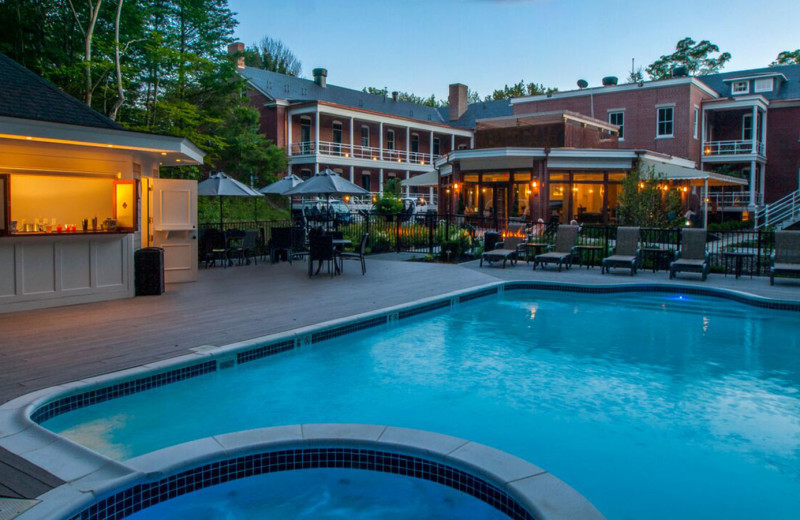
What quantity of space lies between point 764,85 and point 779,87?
3.04 feet

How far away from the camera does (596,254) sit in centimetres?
1520

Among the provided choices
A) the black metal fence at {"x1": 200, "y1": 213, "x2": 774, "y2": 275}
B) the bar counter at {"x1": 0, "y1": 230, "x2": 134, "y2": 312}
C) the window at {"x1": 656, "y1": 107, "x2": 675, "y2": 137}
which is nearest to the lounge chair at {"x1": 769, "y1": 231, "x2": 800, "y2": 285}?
the black metal fence at {"x1": 200, "y1": 213, "x2": 774, "y2": 275}

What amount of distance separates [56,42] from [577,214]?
21.4 m

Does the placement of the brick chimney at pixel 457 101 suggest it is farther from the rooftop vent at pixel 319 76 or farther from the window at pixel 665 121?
the window at pixel 665 121

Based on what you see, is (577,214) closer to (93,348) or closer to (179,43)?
(179,43)

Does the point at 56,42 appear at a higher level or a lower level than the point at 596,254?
higher

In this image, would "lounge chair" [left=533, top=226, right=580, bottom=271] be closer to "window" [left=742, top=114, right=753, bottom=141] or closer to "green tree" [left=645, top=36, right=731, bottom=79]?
"window" [left=742, top=114, right=753, bottom=141]

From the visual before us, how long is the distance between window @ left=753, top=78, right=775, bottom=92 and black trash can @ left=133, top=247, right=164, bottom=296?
34.4 meters

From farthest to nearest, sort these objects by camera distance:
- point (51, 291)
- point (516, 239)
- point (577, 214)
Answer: point (577, 214) < point (516, 239) < point (51, 291)

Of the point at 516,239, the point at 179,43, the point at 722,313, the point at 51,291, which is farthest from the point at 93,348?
the point at 179,43

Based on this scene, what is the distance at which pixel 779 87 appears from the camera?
32.4 meters

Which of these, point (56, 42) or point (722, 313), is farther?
point (56, 42)

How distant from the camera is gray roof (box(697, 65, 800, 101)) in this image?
3192cm

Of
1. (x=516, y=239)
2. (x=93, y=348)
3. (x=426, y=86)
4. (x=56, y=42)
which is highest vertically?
(x=426, y=86)
